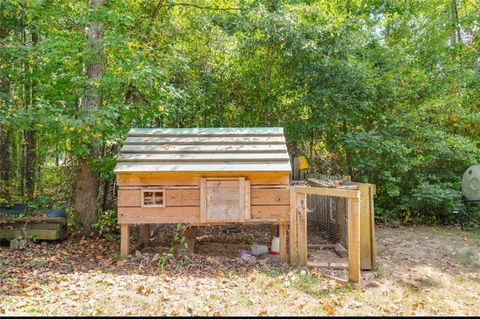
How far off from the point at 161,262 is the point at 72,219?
2.76 metres

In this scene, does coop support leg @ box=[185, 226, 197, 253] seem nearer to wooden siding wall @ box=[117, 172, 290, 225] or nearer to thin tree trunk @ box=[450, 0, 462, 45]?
wooden siding wall @ box=[117, 172, 290, 225]

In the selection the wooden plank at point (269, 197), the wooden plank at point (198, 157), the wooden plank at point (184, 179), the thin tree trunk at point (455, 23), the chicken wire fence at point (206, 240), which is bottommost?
the chicken wire fence at point (206, 240)

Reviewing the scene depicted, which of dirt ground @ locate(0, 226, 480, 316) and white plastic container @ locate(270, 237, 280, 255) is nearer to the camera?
dirt ground @ locate(0, 226, 480, 316)

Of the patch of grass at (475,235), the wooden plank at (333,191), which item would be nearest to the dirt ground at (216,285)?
the wooden plank at (333,191)

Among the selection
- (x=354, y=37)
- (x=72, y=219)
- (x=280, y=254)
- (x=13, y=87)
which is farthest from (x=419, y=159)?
(x=13, y=87)

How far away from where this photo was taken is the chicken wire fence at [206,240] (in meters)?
6.73

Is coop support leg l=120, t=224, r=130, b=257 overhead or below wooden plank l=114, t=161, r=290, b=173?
below

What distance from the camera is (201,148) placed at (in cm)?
653

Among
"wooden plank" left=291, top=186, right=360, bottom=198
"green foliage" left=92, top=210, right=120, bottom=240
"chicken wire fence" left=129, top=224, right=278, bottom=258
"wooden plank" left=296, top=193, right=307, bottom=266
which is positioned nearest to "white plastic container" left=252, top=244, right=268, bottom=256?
"chicken wire fence" left=129, top=224, right=278, bottom=258

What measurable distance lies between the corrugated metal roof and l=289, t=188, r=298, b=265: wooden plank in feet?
1.55

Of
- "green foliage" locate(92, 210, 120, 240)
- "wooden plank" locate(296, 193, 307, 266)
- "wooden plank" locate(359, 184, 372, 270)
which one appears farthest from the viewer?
"green foliage" locate(92, 210, 120, 240)

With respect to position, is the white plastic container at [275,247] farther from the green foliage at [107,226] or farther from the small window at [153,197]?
the green foliage at [107,226]

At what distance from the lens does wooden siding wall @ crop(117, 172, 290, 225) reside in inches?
243

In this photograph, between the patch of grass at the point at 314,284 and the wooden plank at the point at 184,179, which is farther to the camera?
the wooden plank at the point at 184,179
